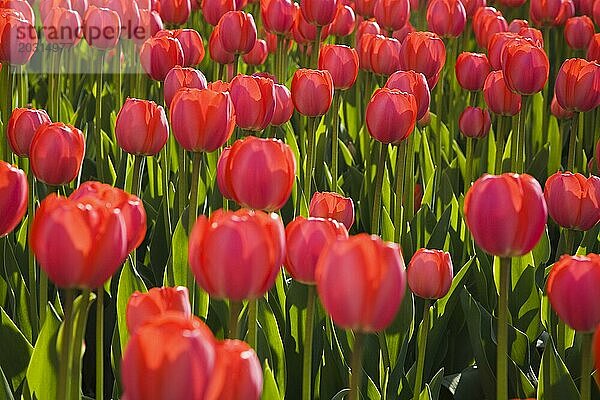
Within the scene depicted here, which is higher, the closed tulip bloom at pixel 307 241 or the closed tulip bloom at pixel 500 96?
the closed tulip bloom at pixel 307 241

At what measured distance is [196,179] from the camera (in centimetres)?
147

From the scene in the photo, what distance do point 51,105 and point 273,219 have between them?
1723 mm

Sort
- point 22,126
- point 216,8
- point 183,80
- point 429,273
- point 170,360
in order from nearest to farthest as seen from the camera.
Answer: point 170,360
point 429,273
point 22,126
point 183,80
point 216,8

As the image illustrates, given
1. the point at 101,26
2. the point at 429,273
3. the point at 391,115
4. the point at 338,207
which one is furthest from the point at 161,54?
the point at 429,273

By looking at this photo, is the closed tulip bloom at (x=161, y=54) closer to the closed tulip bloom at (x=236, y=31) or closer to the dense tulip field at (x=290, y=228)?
the dense tulip field at (x=290, y=228)

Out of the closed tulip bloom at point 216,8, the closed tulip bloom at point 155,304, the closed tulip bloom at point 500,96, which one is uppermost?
the closed tulip bloom at point 155,304

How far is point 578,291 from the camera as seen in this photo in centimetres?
96

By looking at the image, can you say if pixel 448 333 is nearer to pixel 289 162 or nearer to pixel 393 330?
pixel 393 330

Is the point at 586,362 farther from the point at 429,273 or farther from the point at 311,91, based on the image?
the point at 311,91

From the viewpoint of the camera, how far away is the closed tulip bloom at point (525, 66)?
200 cm

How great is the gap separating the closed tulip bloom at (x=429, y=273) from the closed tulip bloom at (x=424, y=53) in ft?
3.11

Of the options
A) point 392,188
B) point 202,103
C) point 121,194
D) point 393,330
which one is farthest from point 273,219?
point 392,188

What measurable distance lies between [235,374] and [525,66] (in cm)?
149

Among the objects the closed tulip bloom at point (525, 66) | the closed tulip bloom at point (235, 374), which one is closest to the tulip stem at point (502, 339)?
the closed tulip bloom at point (235, 374)
